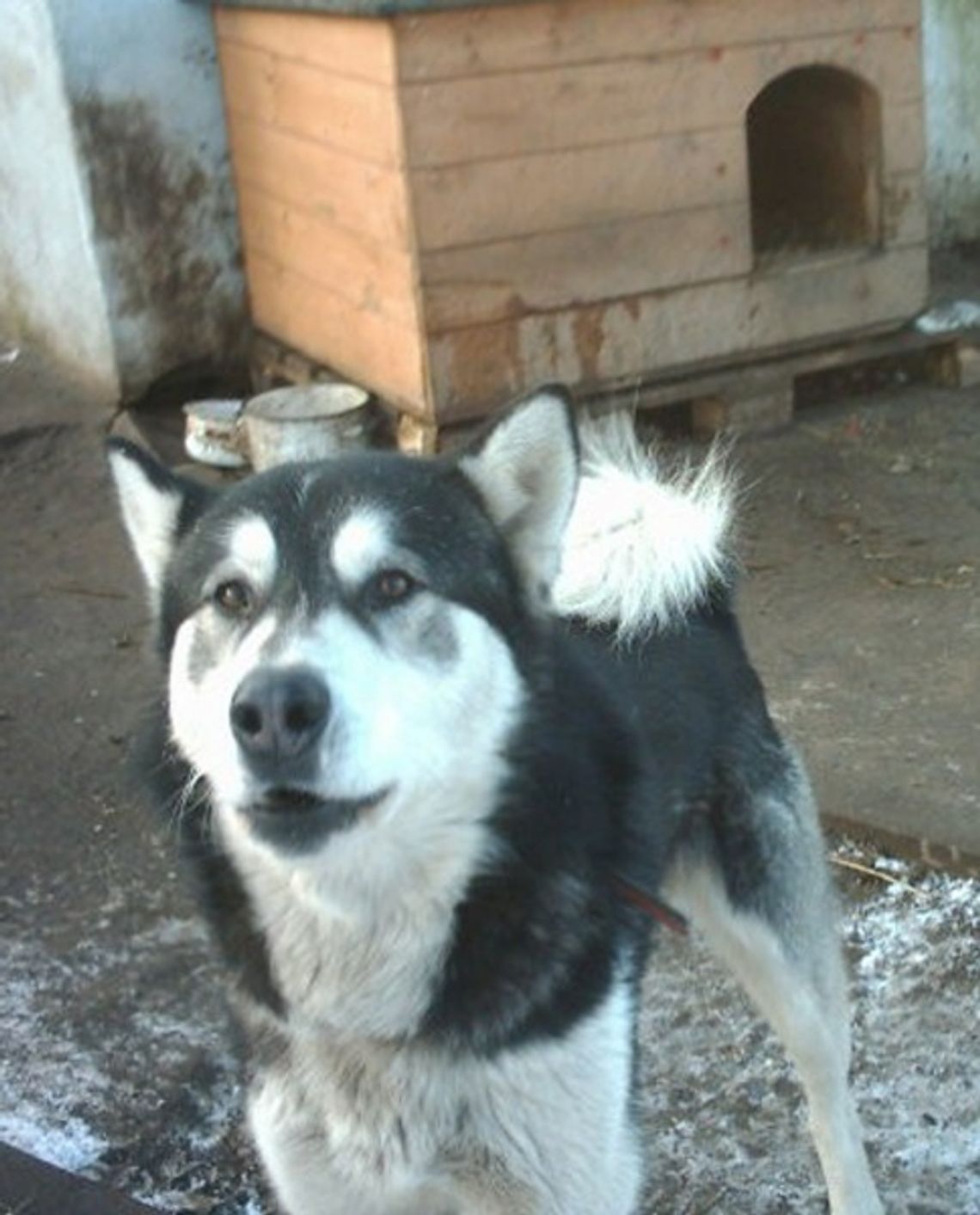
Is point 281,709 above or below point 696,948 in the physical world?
above

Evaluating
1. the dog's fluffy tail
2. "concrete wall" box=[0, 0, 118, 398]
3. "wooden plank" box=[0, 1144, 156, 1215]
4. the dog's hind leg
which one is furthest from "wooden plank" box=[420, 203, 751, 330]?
"wooden plank" box=[0, 1144, 156, 1215]

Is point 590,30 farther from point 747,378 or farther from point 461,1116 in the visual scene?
point 461,1116

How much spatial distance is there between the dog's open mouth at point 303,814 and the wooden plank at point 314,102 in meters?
3.07

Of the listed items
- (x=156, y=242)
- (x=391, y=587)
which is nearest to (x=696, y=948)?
(x=391, y=587)

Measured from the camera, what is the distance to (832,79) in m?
5.41

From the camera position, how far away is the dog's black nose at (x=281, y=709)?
67.4 inches

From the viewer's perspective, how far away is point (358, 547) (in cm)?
192

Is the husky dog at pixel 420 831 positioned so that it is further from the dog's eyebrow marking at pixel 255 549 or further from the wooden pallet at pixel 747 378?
the wooden pallet at pixel 747 378

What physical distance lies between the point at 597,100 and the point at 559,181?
0.24 meters

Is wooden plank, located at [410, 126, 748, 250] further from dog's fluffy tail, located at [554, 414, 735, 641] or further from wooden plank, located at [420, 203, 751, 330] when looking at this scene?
dog's fluffy tail, located at [554, 414, 735, 641]

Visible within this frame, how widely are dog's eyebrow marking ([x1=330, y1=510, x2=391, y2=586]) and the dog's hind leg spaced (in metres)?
0.85

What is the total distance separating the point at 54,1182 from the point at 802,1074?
1071mm

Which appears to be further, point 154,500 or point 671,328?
point 671,328

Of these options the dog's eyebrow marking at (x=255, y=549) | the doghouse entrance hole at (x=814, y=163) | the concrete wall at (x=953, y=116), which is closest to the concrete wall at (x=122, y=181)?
the doghouse entrance hole at (x=814, y=163)
